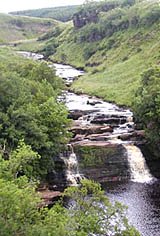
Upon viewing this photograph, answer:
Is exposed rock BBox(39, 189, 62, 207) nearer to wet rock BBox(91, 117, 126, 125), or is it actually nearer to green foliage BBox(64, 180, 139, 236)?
green foliage BBox(64, 180, 139, 236)

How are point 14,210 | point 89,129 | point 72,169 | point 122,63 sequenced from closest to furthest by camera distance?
1. point 14,210
2. point 72,169
3. point 89,129
4. point 122,63

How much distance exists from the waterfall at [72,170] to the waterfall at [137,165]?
8930 millimetres

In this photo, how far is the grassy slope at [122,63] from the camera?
136 meters

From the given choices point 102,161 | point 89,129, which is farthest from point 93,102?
point 102,161

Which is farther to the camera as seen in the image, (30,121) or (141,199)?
(30,121)

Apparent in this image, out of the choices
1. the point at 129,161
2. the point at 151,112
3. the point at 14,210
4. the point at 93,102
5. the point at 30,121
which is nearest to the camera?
the point at 14,210

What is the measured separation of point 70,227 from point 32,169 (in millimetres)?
26212

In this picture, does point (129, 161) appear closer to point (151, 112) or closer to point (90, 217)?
point (151, 112)

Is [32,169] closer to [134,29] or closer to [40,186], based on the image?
[40,186]

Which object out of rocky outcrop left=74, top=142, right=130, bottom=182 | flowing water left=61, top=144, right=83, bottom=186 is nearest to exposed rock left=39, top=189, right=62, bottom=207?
flowing water left=61, top=144, right=83, bottom=186

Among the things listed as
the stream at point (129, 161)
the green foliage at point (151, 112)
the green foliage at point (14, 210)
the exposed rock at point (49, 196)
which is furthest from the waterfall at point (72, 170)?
the green foliage at point (14, 210)

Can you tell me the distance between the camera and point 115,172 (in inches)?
A: 3093

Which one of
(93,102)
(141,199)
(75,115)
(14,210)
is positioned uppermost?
(14,210)

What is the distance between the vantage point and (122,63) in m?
164
